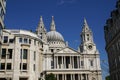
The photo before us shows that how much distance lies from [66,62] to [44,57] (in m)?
9.27

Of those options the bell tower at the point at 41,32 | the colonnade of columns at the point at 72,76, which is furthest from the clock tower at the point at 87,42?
the bell tower at the point at 41,32

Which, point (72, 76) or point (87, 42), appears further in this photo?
point (87, 42)

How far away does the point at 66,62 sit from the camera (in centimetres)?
7462

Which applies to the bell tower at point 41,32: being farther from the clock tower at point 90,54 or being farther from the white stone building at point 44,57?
the clock tower at point 90,54

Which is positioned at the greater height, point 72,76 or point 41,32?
point 41,32

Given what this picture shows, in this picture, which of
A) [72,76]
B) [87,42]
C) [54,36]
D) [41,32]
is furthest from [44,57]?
[54,36]

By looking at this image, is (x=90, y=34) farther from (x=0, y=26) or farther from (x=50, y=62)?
(x=0, y=26)

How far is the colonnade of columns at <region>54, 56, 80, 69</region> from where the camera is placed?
7156 centimetres

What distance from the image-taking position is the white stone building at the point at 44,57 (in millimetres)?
48500

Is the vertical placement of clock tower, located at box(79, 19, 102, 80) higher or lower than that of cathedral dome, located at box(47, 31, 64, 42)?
lower

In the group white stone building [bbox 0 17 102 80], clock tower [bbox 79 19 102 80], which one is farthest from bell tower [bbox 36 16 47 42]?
clock tower [bbox 79 19 102 80]

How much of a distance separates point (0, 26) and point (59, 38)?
72068 millimetres

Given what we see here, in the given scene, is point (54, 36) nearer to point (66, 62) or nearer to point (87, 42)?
point (87, 42)

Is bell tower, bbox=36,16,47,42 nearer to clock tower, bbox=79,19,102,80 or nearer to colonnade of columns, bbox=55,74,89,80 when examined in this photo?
clock tower, bbox=79,19,102,80
